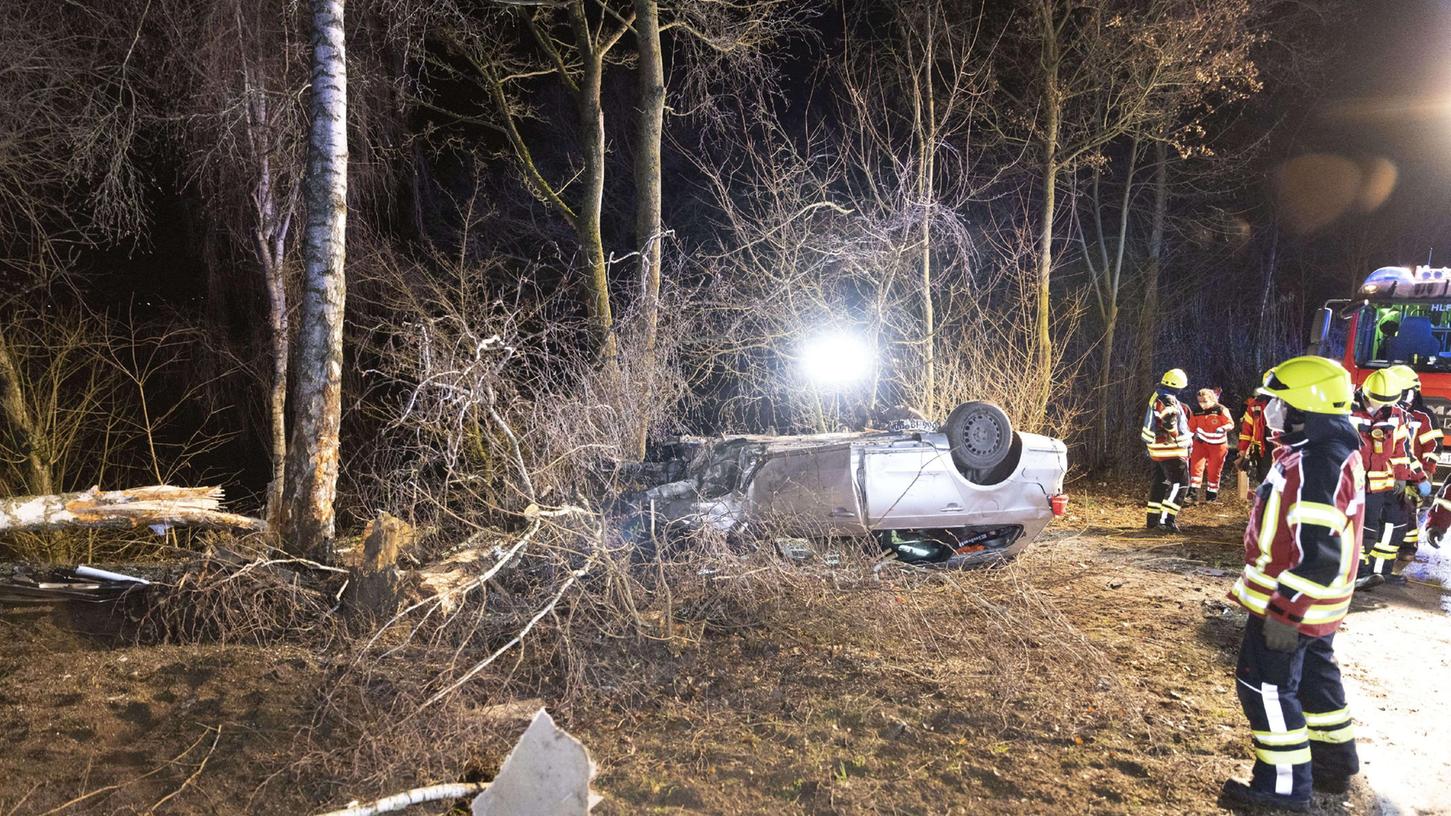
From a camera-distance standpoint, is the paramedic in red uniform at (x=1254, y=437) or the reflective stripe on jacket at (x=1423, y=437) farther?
the paramedic in red uniform at (x=1254, y=437)

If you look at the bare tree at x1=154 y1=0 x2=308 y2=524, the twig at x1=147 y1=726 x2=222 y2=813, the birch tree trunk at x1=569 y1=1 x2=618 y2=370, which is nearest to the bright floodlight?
the birch tree trunk at x1=569 y1=1 x2=618 y2=370

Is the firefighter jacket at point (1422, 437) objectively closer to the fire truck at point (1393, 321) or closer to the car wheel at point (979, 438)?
the fire truck at point (1393, 321)

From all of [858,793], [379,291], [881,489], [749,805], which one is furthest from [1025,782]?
[379,291]

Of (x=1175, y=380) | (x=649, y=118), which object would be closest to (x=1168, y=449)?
(x=1175, y=380)

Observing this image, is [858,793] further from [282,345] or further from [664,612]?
[282,345]

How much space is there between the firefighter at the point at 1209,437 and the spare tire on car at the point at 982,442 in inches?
169

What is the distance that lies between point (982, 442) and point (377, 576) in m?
4.06

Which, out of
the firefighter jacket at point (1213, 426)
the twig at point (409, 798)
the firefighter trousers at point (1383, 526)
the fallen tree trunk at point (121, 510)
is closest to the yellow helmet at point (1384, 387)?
the firefighter trousers at point (1383, 526)

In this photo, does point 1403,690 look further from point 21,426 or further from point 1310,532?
point 21,426

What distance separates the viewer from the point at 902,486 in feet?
19.2

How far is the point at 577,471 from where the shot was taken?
505 centimetres

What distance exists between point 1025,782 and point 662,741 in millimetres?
1545

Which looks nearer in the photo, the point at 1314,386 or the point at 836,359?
the point at 1314,386

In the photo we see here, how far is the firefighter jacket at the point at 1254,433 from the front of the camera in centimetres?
962
